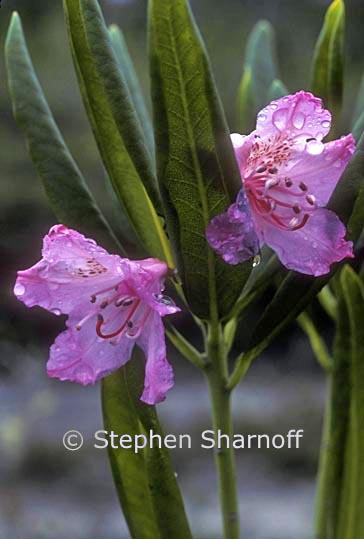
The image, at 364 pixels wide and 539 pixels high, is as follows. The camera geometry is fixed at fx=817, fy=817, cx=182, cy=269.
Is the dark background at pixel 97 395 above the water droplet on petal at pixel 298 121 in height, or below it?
below

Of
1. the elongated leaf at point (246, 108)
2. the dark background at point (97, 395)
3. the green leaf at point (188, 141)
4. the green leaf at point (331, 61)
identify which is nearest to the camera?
the green leaf at point (188, 141)

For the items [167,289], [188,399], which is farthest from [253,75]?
[188,399]

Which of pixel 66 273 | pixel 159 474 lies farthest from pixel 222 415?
pixel 66 273

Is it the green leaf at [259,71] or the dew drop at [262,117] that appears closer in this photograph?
the dew drop at [262,117]

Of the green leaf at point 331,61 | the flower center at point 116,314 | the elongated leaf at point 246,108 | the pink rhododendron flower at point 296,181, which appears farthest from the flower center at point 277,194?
the elongated leaf at point 246,108

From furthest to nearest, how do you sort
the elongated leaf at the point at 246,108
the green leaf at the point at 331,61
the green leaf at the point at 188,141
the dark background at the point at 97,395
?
1. the dark background at the point at 97,395
2. the elongated leaf at the point at 246,108
3. the green leaf at the point at 331,61
4. the green leaf at the point at 188,141

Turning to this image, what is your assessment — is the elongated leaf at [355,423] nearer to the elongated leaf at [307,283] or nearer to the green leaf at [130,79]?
the elongated leaf at [307,283]

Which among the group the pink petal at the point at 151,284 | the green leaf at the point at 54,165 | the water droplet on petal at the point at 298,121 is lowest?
the pink petal at the point at 151,284

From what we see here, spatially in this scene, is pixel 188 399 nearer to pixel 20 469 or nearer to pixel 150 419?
pixel 20 469
